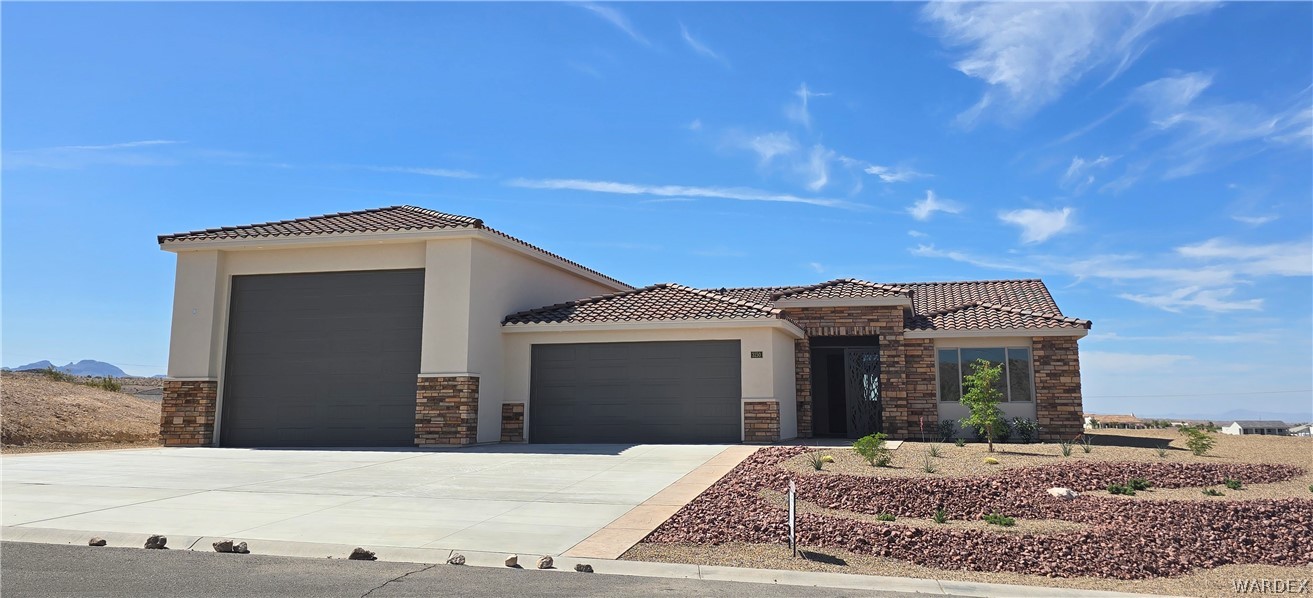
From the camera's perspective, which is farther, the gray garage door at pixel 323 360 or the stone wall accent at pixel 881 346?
the stone wall accent at pixel 881 346

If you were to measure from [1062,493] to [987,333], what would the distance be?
36.0 feet

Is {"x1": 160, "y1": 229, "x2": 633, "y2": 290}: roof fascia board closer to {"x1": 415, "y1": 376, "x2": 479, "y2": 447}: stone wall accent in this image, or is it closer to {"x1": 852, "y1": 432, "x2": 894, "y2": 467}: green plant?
{"x1": 415, "y1": 376, "x2": 479, "y2": 447}: stone wall accent

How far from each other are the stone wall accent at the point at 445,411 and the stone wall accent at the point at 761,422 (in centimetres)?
589

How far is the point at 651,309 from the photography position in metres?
19.4

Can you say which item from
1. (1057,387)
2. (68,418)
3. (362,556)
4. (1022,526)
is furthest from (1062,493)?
(68,418)

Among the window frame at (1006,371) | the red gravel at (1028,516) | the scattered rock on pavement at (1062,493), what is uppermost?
the window frame at (1006,371)

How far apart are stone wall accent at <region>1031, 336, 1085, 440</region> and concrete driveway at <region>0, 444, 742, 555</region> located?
9258 millimetres

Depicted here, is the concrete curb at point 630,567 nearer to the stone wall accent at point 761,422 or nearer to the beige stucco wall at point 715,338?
the beige stucco wall at point 715,338

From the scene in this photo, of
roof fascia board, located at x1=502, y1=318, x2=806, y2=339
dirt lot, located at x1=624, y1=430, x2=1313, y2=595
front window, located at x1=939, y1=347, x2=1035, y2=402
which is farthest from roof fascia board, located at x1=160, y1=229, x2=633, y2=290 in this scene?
front window, located at x1=939, y1=347, x2=1035, y2=402

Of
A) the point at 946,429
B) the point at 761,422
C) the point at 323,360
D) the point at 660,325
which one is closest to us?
the point at 761,422

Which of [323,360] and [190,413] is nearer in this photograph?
[323,360]

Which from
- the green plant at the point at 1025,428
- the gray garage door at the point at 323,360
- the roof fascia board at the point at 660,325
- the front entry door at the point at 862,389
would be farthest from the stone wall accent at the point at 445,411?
the green plant at the point at 1025,428

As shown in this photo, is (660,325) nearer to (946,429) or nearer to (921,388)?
(921,388)

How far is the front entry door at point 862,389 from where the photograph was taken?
21.5m
